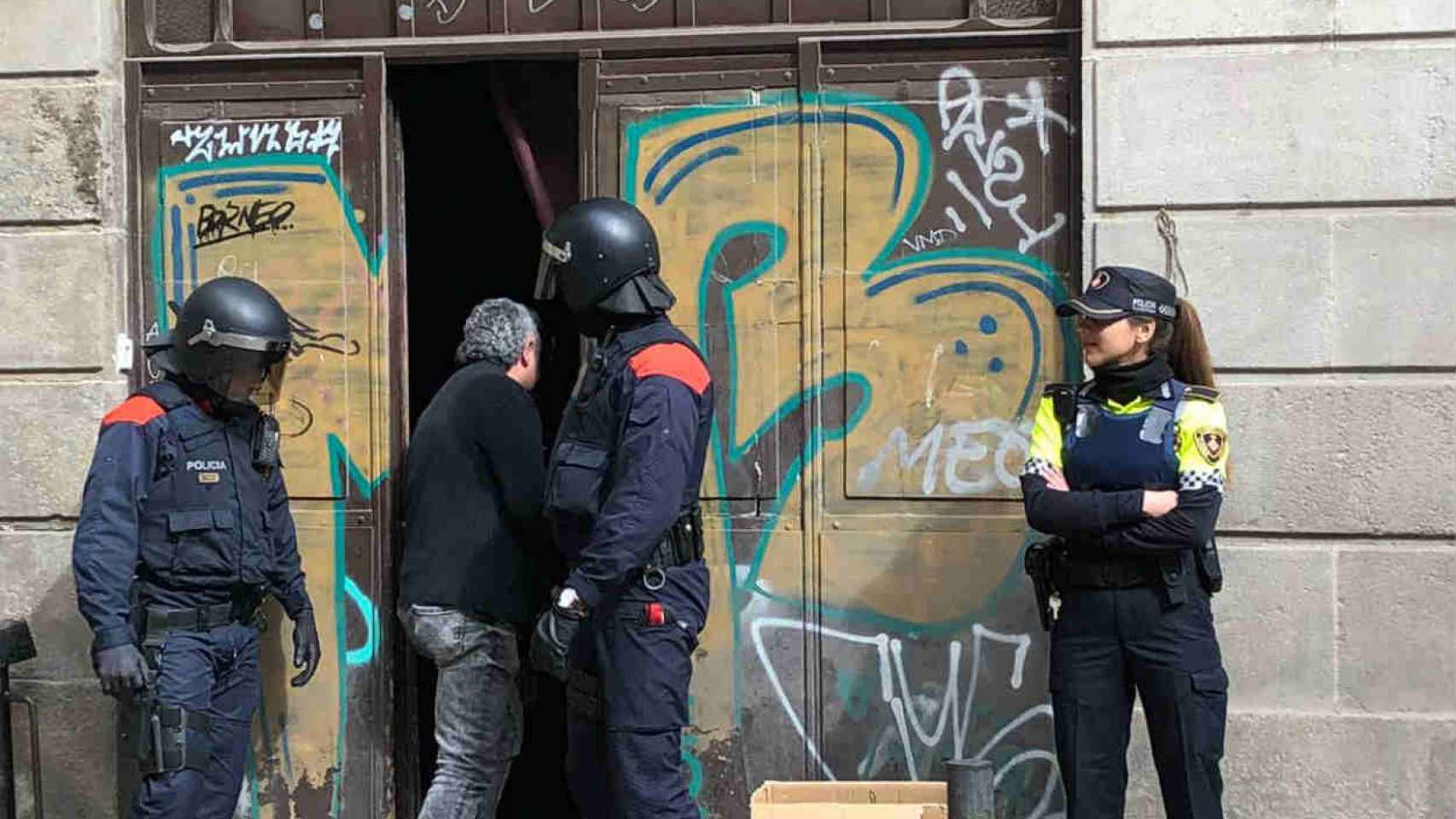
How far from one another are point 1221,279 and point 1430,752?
1.61m

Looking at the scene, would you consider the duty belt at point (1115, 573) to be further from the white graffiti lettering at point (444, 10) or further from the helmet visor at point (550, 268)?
the white graffiti lettering at point (444, 10)

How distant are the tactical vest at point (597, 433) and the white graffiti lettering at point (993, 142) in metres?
1.38

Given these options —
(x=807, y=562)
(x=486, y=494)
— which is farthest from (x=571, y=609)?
(x=807, y=562)

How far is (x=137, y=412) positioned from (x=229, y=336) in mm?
351

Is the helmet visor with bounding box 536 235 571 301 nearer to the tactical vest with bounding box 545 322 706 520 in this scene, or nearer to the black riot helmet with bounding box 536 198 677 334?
the black riot helmet with bounding box 536 198 677 334

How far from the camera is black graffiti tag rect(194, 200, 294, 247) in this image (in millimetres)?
Answer: 6043

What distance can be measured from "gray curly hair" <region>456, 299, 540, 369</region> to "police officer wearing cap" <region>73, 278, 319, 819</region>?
0.60 m

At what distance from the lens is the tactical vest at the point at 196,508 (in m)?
5.10

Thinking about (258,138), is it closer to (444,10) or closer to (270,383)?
(444,10)

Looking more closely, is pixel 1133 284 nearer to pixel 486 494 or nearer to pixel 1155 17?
pixel 1155 17

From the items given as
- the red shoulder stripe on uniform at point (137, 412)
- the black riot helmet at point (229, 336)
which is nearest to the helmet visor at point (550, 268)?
the black riot helmet at point (229, 336)

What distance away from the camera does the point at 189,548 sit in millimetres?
5113

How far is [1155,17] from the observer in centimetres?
554

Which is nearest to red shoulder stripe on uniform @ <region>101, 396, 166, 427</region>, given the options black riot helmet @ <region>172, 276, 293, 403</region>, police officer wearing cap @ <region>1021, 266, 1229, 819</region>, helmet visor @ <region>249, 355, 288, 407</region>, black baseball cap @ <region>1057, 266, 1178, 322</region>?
black riot helmet @ <region>172, 276, 293, 403</region>
